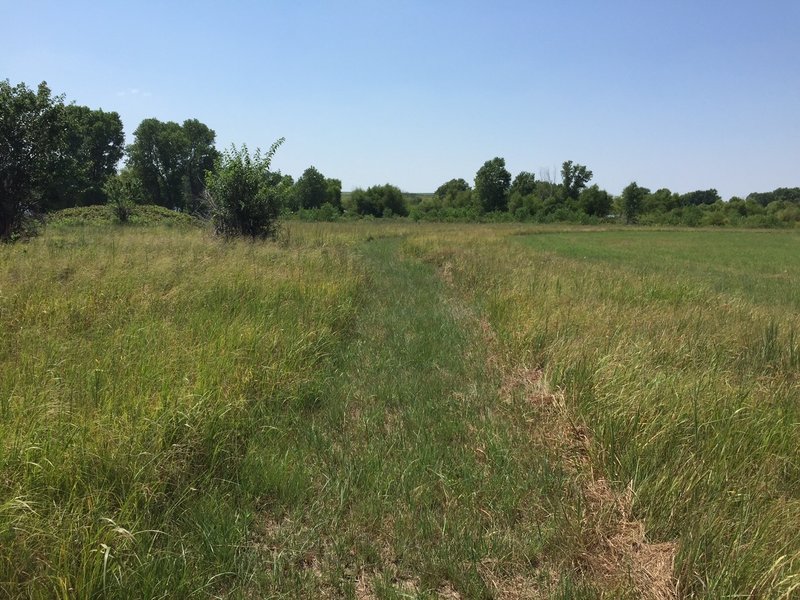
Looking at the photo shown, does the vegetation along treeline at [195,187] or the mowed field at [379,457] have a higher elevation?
the vegetation along treeline at [195,187]

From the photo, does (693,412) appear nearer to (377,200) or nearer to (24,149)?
(24,149)

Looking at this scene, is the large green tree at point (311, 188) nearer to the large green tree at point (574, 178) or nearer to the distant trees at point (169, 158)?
the distant trees at point (169, 158)

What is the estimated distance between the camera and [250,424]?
3.63 meters

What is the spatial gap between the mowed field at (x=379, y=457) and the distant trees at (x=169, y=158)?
6936cm

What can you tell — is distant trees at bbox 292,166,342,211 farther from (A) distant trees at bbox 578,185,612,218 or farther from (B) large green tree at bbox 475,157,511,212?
(A) distant trees at bbox 578,185,612,218

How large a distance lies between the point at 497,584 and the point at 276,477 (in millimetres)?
1528

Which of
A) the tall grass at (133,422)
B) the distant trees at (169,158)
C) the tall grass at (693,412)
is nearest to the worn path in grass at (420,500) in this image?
the tall grass at (133,422)

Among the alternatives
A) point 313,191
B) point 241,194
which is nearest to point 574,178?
point 313,191

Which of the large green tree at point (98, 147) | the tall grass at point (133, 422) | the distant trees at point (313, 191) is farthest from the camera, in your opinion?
the distant trees at point (313, 191)

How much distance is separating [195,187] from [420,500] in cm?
7640

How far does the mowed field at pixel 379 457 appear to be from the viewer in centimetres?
220

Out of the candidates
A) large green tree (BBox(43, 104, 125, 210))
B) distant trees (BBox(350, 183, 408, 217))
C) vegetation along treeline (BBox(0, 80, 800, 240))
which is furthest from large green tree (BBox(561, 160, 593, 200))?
large green tree (BBox(43, 104, 125, 210))

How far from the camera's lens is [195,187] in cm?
6988

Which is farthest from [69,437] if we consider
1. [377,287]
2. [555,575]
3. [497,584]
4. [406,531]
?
[377,287]
